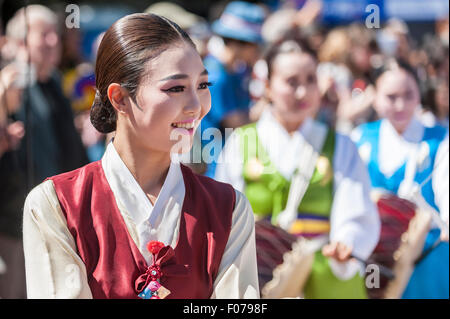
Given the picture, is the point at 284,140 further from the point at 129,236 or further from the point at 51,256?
the point at 51,256

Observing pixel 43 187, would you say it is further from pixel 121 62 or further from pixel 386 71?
pixel 386 71

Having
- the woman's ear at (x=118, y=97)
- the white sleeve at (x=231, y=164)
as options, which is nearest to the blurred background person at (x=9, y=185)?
the white sleeve at (x=231, y=164)

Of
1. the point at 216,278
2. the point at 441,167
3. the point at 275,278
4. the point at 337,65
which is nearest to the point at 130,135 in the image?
the point at 216,278

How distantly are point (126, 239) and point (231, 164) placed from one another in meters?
1.20

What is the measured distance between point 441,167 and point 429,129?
337mm

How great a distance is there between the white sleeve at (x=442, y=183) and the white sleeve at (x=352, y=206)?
0.25 meters

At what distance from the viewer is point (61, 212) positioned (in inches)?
66.7

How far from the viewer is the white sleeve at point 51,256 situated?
167 centimetres

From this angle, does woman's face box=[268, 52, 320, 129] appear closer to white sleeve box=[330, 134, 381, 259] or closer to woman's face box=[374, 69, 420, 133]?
white sleeve box=[330, 134, 381, 259]

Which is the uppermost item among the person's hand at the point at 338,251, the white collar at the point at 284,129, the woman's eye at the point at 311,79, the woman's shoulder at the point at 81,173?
the woman's eye at the point at 311,79

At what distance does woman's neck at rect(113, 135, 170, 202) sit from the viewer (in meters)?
1.77

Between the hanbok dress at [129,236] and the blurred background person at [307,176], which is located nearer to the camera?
the hanbok dress at [129,236]

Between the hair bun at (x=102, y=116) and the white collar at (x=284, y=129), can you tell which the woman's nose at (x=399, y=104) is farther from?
the hair bun at (x=102, y=116)

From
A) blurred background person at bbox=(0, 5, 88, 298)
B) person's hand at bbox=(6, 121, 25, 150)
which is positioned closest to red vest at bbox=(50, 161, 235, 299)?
blurred background person at bbox=(0, 5, 88, 298)
